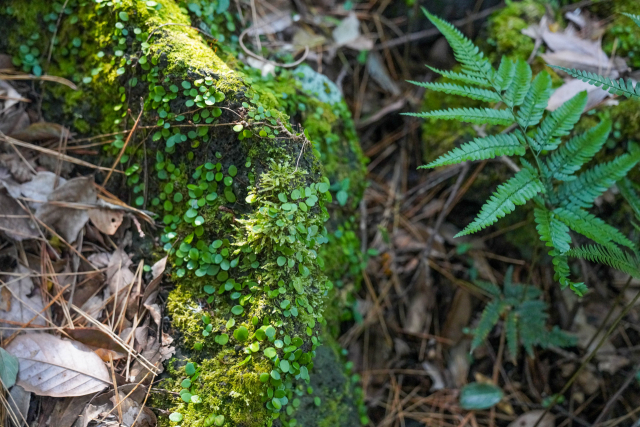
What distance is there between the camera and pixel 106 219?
2.53 metres

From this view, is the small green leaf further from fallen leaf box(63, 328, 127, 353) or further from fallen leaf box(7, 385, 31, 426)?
fallen leaf box(7, 385, 31, 426)


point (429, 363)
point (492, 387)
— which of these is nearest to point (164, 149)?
point (429, 363)

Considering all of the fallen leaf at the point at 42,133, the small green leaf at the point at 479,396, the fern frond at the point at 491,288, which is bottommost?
the small green leaf at the point at 479,396

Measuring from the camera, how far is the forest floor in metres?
2.63

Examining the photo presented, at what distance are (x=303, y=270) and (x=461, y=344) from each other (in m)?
1.92

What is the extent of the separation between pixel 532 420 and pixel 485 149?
2205mm

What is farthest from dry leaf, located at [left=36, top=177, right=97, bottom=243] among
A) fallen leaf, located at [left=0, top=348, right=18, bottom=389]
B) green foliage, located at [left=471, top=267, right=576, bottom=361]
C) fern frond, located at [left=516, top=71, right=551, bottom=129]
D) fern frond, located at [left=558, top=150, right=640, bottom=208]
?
fern frond, located at [left=558, top=150, right=640, bottom=208]

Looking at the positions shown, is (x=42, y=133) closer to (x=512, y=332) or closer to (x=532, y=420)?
(x=512, y=332)

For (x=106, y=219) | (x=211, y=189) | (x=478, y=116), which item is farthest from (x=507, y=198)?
(x=106, y=219)

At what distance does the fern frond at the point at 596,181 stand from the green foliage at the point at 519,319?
834 mm

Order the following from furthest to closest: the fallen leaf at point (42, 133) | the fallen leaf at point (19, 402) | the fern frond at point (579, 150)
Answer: the fallen leaf at point (42, 133), the fern frond at point (579, 150), the fallen leaf at point (19, 402)

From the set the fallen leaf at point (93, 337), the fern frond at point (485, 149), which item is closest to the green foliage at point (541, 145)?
the fern frond at point (485, 149)

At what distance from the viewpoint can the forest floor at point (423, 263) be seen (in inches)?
104

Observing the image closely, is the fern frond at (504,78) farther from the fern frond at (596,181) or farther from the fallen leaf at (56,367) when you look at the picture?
the fallen leaf at (56,367)
